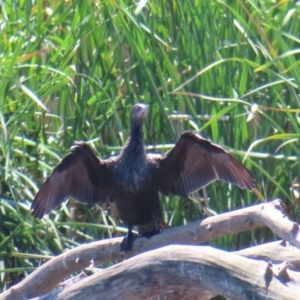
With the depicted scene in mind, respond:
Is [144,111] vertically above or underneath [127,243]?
above

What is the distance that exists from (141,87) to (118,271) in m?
1.28

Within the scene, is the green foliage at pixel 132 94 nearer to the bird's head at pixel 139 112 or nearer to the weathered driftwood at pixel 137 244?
the bird's head at pixel 139 112

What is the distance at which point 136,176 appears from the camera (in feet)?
10.6

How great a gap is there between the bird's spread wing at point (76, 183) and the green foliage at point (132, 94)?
0.40ft

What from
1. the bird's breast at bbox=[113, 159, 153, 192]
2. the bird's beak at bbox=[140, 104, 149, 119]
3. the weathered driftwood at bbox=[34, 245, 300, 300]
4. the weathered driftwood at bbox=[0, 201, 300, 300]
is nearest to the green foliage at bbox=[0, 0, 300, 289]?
the bird's beak at bbox=[140, 104, 149, 119]

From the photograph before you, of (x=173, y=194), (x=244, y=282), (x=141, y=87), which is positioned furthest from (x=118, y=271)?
(x=141, y=87)

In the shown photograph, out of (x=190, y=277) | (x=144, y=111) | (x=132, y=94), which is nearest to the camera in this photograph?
(x=190, y=277)

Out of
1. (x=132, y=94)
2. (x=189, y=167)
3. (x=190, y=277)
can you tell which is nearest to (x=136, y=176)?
(x=189, y=167)

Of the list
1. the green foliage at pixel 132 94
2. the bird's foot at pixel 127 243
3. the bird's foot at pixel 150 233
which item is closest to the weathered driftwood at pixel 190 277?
the bird's foot at pixel 127 243

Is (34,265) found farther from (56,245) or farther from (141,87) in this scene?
(141,87)

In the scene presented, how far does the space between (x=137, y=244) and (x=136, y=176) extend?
37 centimetres

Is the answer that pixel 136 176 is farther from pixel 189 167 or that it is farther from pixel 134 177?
pixel 189 167

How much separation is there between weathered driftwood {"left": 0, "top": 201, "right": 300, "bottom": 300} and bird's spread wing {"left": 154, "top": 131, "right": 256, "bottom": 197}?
36cm

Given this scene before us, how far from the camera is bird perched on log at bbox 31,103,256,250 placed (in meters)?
3.19
